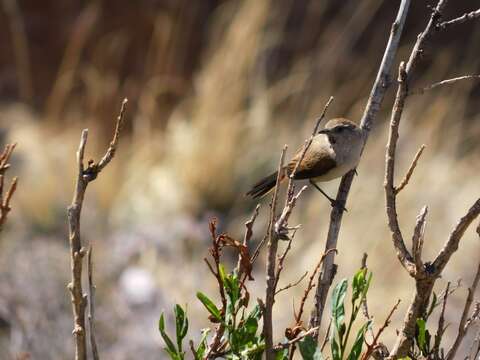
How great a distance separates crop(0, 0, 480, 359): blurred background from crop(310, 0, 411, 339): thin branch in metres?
2.79

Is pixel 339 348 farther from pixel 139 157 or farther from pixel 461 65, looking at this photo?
pixel 461 65

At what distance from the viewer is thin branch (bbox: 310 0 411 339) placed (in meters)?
1.55

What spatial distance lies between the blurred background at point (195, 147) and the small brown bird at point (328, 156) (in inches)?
68.9

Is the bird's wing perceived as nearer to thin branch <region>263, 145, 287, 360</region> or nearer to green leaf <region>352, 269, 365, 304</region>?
green leaf <region>352, 269, 365, 304</region>

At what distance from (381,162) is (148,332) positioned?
289 centimetres

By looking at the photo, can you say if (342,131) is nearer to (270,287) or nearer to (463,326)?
(463,326)

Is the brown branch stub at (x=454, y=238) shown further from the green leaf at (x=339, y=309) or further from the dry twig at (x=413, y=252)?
the green leaf at (x=339, y=309)

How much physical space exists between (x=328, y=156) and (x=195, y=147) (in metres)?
4.37

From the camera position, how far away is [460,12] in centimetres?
945

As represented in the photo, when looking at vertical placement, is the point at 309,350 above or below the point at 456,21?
Answer: below

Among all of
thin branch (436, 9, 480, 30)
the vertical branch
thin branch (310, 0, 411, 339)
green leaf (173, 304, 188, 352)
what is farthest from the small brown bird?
the vertical branch

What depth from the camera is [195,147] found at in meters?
7.19

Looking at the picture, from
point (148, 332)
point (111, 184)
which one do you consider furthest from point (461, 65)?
point (148, 332)

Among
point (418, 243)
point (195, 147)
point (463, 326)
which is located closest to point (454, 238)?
point (418, 243)
